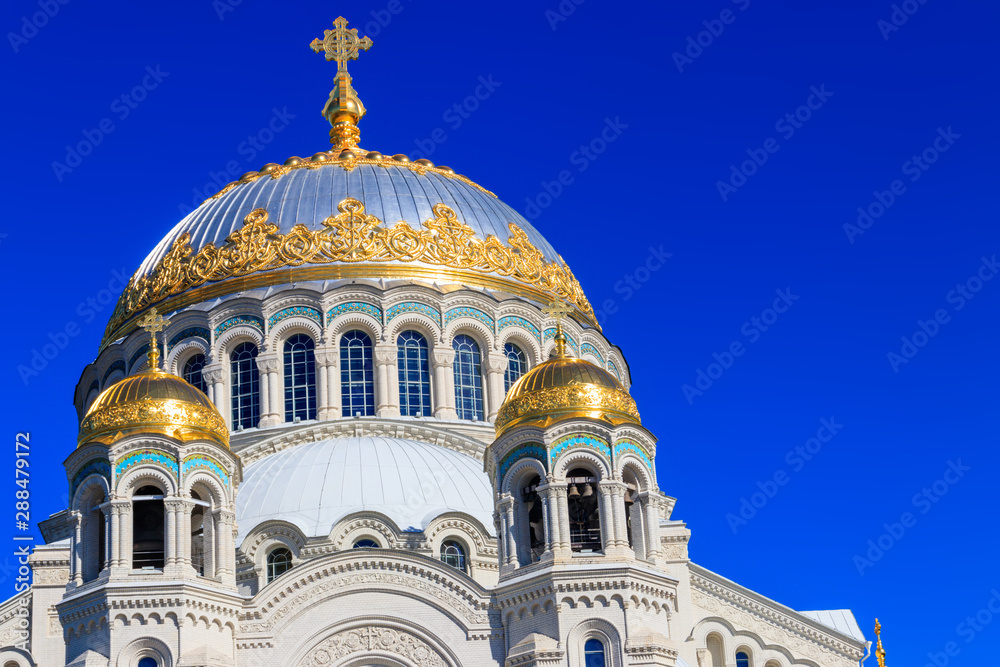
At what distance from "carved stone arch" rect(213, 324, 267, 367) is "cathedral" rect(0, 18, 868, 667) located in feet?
0.14

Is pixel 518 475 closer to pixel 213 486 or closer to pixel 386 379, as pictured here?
pixel 213 486

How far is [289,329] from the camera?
1305 inches

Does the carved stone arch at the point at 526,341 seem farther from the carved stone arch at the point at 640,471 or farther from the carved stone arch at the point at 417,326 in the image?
the carved stone arch at the point at 640,471


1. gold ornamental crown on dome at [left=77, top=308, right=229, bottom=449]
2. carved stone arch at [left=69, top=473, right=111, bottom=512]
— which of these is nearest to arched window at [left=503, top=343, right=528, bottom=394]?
gold ornamental crown on dome at [left=77, top=308, right=229, bottom=449]

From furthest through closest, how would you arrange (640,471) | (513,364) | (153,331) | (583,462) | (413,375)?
(513,364), (413,375), (153,331), (640,471), (583,462)

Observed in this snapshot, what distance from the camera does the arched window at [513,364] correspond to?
3372 cm

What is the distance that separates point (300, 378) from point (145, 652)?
942 cm

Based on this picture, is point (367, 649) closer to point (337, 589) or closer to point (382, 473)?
point (337, 589)

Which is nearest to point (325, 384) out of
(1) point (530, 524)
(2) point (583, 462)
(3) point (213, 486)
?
(3) point (213, 486)

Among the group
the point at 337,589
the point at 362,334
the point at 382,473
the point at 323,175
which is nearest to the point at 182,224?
the point at 323,175

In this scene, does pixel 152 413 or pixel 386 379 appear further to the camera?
pixel 386 379

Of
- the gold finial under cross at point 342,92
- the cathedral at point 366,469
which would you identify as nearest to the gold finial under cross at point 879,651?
the cathedral at point 366,469

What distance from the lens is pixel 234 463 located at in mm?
26516

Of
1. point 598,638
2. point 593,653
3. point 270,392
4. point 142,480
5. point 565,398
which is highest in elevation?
point 270,392
